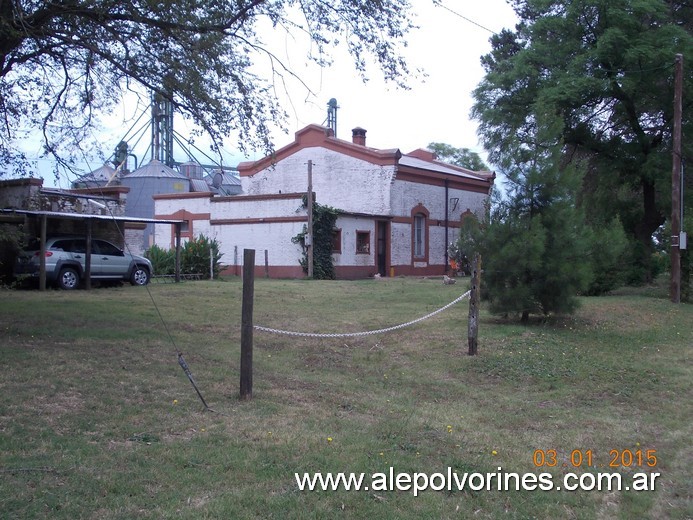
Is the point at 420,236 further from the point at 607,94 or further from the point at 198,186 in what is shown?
the point at 198,186

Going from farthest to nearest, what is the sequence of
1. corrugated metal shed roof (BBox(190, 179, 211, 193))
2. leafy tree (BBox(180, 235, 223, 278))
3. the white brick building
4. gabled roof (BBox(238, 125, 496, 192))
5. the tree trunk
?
1. corrugated metal shed roof (BBox(190, 179, 211, 193))
2. gabled roof (BBox(238, 125, 496, 192))
3. the white brick building
4. leafy tree (BBox(180, 235, 223, 278))
5. the tree trunk

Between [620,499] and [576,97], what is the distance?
20037mm

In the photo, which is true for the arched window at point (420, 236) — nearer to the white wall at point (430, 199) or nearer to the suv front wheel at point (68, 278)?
the white wall at point (430, 199)

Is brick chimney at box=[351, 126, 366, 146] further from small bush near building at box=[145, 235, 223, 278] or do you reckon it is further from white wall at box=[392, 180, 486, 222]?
small bush near building at box=[145, 235, 223, 278]

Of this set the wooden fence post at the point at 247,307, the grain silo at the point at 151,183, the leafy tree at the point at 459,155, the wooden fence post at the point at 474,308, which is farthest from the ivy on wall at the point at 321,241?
the leafy tree at the point at 459,155

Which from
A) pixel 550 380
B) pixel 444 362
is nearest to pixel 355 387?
pixel 444 362

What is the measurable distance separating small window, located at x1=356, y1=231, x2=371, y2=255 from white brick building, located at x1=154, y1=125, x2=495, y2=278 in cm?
6

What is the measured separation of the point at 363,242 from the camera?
3453 cm

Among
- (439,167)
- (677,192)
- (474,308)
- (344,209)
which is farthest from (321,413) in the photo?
(439,167)

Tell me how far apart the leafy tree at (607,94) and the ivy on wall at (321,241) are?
790cm

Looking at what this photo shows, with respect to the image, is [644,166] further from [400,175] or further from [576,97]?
[400,175]

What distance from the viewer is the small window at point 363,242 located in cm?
3412

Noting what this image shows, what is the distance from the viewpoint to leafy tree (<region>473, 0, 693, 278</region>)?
23.7 meters

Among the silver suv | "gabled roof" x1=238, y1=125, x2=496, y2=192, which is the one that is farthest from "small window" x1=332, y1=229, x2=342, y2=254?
the silver suv
